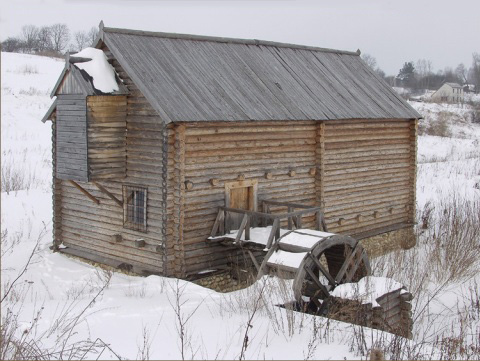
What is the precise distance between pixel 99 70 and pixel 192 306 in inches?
247

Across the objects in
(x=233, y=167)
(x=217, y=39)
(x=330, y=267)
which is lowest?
(x=330, y=267)

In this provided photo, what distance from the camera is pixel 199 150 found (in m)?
13.6

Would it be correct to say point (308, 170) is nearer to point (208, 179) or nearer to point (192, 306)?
point (208, 179)

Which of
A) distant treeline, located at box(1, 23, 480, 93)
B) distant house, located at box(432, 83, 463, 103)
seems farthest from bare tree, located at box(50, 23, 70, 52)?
distant house, located at box(432, 83, 463, 103)

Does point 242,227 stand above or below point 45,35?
below

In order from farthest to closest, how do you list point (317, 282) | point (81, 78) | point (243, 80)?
1. point (243, 80)
2. point (81, 78)
3. point (317, 282)

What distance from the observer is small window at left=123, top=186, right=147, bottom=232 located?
1403 cm

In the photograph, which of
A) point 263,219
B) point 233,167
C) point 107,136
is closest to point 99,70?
point 107,136

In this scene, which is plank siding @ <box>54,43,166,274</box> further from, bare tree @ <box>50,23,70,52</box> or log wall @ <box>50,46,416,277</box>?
bare tree @ <box>50,23,70,52</box>

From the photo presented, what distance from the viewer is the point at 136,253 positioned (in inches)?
566

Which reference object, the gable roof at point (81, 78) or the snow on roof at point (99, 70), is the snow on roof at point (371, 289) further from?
the snow on roof at point (99, 70)

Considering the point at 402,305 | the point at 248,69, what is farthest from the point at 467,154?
the point at 402,305

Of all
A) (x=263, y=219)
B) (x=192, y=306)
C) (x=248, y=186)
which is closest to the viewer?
(x=192, y=306)

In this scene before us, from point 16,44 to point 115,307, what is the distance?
4349 cm
